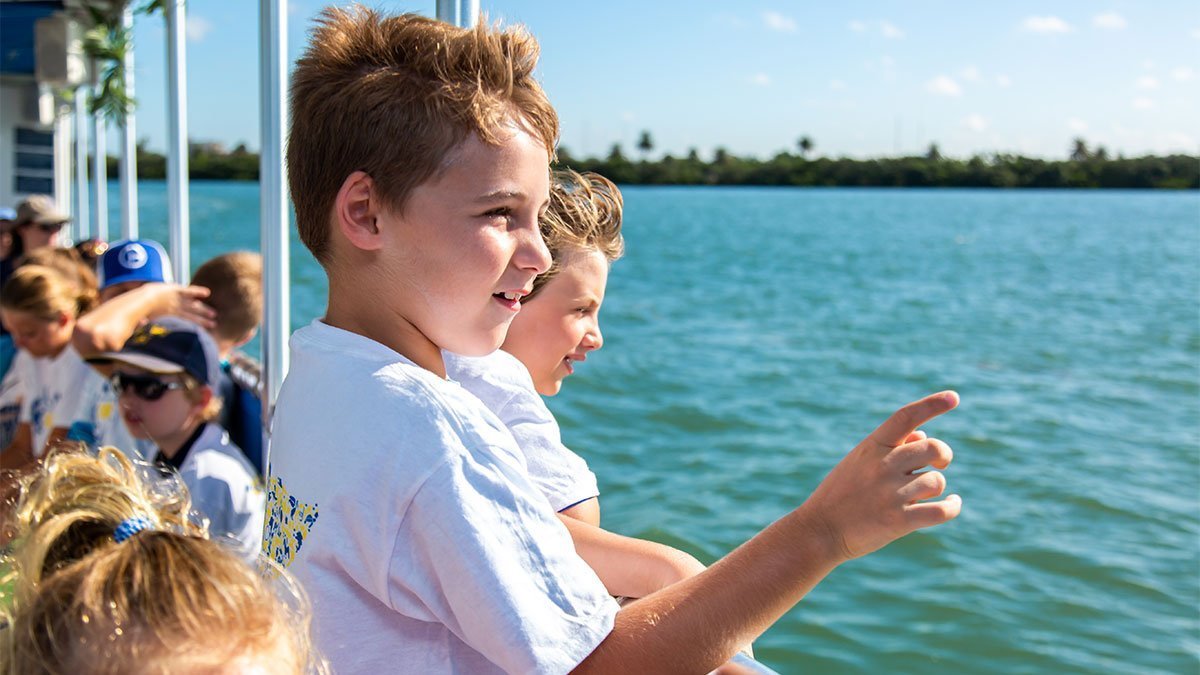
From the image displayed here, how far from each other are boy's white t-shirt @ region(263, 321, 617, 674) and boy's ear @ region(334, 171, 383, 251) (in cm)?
11

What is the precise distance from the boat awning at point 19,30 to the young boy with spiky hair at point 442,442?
828 cm

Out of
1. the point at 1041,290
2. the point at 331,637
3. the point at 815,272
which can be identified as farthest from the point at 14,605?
the point at 815,272

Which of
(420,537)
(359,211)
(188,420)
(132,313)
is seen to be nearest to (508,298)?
(359,211)

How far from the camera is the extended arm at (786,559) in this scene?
110 cm

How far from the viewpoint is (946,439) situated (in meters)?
12.1

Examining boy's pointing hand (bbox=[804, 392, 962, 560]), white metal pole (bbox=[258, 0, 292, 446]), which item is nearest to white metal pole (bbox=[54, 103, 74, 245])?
white metal pole (bbox=[258, 0, 292, 446])

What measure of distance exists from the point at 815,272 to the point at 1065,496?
24.8 m

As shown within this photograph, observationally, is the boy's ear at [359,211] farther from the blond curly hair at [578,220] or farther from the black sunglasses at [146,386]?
the black sunglasses at [146,386]

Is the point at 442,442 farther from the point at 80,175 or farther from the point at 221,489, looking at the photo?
the point at 80,175

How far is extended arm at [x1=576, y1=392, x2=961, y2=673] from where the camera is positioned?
1.10m

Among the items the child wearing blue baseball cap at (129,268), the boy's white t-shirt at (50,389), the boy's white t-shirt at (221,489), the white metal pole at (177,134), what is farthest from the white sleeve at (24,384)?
the boy's white t-shirt at (221,489)

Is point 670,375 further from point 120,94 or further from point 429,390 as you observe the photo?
point 429,390

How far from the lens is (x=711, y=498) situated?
10078 millimetres

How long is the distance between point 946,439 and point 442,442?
1168 cm
